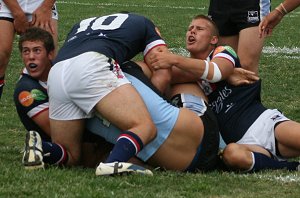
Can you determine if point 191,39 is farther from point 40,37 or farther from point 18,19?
point 18,19

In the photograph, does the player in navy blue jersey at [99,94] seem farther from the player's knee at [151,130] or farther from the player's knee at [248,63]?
the player's knee at [248,63]

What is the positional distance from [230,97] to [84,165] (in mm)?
1199

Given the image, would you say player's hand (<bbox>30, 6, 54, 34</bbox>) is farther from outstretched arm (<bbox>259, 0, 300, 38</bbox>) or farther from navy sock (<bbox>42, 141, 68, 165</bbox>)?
outstretched arm (<bbox>259, 0, 300, 38</bbox>)

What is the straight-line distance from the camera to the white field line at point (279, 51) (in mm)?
11726

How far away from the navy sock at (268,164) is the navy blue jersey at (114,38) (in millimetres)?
1103


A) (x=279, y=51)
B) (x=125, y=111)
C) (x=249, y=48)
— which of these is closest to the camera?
(x=125, y=111)

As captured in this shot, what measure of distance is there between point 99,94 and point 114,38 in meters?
0.59

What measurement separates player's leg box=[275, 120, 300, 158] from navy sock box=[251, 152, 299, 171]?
0.40 ft

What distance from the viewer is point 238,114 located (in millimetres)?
5934

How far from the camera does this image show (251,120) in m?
5.88

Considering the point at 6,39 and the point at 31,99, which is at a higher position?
the point at 6,39

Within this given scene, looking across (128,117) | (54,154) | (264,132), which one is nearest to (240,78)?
(264,132)

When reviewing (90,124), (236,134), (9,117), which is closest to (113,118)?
(90,124)

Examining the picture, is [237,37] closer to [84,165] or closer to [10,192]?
[84,165]
